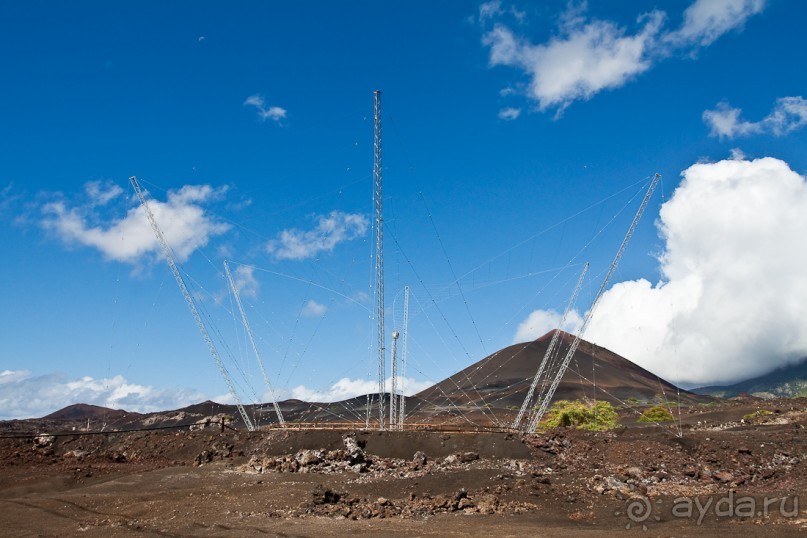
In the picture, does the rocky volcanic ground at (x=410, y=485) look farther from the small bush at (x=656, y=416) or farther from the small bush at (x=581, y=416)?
the small bush at (x=656, y=416)

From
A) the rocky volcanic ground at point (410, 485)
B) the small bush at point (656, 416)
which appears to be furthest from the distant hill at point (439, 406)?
the rocky volcanic ground at point (410, 485)

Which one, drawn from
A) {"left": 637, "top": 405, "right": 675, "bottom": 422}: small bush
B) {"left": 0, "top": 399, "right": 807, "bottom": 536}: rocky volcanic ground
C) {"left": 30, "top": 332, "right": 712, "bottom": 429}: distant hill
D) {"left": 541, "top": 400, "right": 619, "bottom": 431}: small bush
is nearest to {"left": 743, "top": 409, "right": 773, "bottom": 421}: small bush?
{"left": 637, "top": 405, "right": 675, "bottom": 422}: small bush

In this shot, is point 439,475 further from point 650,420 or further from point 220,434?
point 650,420

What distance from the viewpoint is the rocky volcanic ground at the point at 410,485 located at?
Result: 93.9 ft

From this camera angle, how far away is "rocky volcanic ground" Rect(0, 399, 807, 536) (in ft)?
93.9

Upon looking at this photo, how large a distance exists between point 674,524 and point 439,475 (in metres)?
A: 13.8

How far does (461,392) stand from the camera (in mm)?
177125

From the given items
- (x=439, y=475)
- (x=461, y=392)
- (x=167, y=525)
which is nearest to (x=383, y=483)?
(x=439, y=475)

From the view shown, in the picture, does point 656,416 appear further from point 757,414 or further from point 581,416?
point 581,416

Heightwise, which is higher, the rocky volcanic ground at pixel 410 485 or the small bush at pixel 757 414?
the small bush at pixel 757 414

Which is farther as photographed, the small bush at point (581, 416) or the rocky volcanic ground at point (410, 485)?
the small bush at point (581, 416)

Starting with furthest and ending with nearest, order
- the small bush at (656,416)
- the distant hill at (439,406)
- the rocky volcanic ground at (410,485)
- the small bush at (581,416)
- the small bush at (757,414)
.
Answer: the distant hill at (439,406) → the small bush at (656,416) → the small bush at (757,414) → the small bush at (581,416) → the rocky volcanic ground at (410,485)

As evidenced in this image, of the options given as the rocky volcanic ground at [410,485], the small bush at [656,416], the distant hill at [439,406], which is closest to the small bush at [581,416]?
the rocky volcanic ground at [410,485]

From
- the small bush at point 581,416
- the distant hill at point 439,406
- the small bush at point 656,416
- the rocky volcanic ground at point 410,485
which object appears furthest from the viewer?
the distant hill at point 439,406
